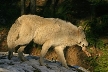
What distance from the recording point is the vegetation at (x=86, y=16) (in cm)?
1424

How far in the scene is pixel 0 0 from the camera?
21.4m

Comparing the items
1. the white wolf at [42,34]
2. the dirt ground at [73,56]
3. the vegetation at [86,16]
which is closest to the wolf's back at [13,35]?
the white wolf at [42,34]

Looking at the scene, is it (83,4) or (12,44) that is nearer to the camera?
(12,44)

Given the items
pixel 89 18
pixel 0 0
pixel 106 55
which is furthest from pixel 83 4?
pixel 0 0

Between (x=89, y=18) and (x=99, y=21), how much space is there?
51.6 inches

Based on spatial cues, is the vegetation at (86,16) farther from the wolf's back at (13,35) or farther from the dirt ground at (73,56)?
the wolf's back at (13,35)

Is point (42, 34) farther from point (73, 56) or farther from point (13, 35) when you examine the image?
point (73, 56)

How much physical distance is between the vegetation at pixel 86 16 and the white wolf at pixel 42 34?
487 centimetres

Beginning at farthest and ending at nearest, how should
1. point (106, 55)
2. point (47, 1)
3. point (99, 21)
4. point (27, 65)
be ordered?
1. point (47, 1)
2. point (99, 21)
3. point (106, 55)
4. point (27, 65)

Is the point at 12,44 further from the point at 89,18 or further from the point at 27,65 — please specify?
the point at 89,18

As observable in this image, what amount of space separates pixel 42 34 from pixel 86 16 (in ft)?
31.9

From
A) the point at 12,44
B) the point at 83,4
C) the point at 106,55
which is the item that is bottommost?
the point at 106,55

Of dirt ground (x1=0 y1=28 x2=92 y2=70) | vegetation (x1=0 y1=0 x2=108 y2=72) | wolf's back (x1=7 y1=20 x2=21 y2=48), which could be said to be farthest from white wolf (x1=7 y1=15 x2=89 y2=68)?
dirt ground (x1=0 y1=28 x2=92 y2=70)

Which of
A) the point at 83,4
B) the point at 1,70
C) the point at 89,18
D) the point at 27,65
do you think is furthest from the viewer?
the point at 83,4
